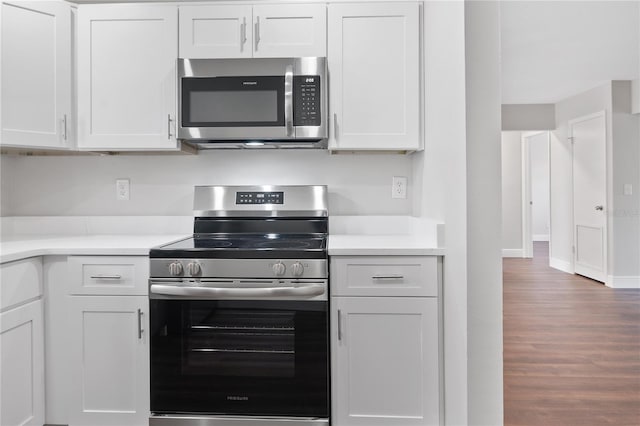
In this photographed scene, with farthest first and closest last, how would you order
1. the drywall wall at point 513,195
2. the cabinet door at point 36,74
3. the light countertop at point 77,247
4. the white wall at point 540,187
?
the white wall at point 540,187, the drywall wall at point 513,195, the cabinet door at point 36,74, the light countertop at point 77,247

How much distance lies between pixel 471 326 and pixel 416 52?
4.45ft

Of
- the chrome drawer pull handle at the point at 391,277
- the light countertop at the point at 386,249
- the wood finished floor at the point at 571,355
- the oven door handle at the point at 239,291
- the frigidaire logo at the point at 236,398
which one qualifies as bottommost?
the wood finished floor at the point at 571,355

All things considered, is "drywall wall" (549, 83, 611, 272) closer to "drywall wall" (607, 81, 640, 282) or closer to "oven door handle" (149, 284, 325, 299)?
"drywall wall" (607, 81, 640, 282)

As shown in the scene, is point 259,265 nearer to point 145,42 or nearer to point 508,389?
point 145,42

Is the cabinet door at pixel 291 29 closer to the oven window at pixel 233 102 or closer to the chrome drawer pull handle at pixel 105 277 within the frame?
the oven window at pixel 233 102

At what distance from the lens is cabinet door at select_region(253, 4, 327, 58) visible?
6.95 feet

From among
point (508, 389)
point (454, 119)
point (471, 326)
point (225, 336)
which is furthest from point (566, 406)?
point (225, 336)

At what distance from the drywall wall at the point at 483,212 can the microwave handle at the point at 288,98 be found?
0.86 metres

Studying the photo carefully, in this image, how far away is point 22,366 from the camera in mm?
1739

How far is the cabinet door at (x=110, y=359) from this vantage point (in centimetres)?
182

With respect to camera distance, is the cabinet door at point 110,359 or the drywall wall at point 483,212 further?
the cabinet door at point 110,359

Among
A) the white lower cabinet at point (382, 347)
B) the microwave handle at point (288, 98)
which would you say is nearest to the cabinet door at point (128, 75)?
the microwave handle at point (288, 98)

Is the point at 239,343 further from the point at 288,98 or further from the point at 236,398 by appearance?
the point at 288,98

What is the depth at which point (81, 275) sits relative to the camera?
6.04 feet
